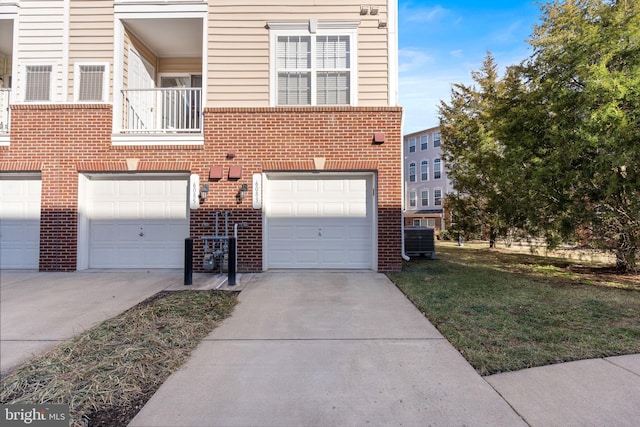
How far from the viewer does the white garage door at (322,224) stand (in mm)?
7129

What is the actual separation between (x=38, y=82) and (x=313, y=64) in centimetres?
627

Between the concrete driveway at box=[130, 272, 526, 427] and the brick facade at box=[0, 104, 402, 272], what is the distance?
3.16 meters

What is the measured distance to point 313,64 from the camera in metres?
7.05

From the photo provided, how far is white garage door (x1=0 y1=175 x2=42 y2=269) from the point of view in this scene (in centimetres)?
711

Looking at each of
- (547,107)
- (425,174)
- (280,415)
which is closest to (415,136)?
(425,174)

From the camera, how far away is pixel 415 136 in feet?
98.6

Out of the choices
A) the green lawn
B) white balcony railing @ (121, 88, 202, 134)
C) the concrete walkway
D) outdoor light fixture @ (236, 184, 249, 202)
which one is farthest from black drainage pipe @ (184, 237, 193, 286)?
the concrete walkway

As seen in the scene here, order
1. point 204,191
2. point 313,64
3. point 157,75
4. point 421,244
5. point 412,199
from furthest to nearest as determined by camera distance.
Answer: point 412,199 → point 421,244 → point 157,75 → point 313,64 → point 204,191

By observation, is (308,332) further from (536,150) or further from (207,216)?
(536,150)

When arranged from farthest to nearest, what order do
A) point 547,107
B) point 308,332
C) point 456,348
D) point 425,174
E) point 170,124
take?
1. point 425,174
2. point 170,124
3. point 547,107
4. point 308,332
5. point 456,348

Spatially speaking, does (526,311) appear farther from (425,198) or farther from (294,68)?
(425,198)

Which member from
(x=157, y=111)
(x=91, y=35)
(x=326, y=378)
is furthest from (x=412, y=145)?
(x=326, y=378)

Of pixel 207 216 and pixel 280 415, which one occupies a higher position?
pixel 207 216

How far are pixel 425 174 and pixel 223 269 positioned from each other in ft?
85.0
